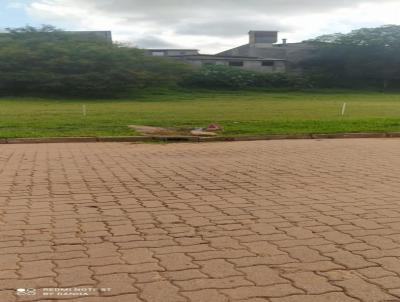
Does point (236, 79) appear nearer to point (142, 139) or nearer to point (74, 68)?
point (74, 68)

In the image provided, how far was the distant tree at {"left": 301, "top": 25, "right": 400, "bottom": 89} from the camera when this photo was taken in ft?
164

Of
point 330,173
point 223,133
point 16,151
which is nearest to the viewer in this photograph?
point 330,173

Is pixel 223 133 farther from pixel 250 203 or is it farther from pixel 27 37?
pixel 27 37

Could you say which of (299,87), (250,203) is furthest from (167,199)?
(299,87)

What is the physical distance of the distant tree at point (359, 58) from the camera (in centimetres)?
5006

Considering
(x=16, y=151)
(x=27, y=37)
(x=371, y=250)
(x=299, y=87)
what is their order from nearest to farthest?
(x=371, y=250)
(x=16, y=151)
(x=27, y=37)
(x=299, y=87)

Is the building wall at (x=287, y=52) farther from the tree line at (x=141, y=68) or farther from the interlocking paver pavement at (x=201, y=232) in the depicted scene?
the interlocking paver pavement at (x=201, y=232)

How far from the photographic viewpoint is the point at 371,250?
3.94 metres

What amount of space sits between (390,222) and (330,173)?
291 centimetres

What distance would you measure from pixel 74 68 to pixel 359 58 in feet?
90.7

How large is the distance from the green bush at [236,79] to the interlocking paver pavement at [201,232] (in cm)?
3556

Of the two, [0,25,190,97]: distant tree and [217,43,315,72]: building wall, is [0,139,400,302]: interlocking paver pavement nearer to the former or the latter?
[0,25,190,97]: distant tree

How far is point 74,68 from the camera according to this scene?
3797 centimetres

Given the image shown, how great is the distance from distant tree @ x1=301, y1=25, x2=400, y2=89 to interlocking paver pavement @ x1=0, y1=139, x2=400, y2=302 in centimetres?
4428
